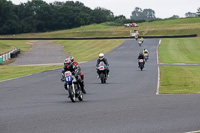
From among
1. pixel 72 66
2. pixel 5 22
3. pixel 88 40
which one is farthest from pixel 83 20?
pixel 72 66

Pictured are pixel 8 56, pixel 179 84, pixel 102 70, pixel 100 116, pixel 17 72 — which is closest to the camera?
pixel 100 116

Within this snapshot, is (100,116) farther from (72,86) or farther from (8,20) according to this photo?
(8,20)

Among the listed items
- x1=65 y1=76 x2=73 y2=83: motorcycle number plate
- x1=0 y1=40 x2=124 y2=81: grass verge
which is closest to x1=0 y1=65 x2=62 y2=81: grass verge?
x1=0 y1=40 x2=124 y2=81: grass verge

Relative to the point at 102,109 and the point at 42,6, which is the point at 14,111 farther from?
the point at 42,6

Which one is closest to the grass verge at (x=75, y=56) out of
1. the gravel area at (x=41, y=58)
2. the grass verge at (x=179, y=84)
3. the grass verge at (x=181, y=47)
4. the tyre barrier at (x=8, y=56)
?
the gravel area at (x=41, y=58)

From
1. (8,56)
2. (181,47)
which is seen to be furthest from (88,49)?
(8,56)

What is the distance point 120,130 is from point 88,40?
75.1 m

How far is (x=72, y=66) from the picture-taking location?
1412 cm

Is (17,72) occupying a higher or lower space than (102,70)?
lower

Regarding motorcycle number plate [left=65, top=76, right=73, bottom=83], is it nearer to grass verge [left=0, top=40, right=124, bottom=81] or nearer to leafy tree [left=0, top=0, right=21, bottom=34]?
grass verge [left=0, top=40, right=124, bottom=81]

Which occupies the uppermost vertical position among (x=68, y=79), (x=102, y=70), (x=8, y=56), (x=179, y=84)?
(x=68, y=79)

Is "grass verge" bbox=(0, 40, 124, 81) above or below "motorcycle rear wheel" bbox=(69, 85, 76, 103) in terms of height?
below

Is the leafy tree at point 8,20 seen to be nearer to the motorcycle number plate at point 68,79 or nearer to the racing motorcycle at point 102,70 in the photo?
the racing motorcycle at point 102,70

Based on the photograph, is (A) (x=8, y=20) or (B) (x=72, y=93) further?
(A) (x=8, y=20)
